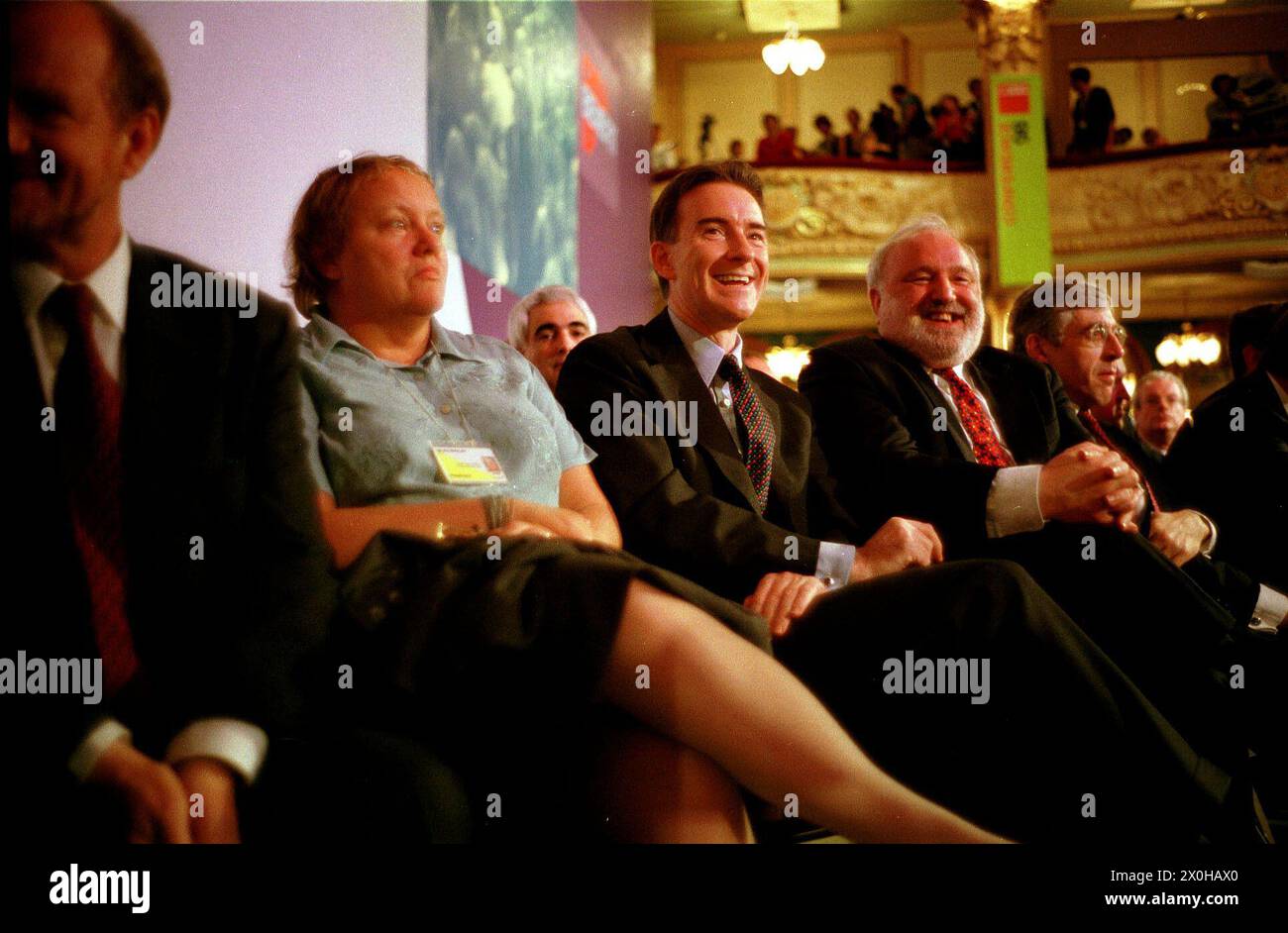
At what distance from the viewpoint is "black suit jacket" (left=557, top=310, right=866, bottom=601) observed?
5.05ft

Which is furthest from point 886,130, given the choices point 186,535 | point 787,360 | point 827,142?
point 186,535

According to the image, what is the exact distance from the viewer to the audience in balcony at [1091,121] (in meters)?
9.11

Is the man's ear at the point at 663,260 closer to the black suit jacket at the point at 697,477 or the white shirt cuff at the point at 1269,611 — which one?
the black suit jacket at the point at 697,477

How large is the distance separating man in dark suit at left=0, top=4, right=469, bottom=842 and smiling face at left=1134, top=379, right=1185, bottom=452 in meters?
3.47

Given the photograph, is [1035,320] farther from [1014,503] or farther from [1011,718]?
[1011,718]

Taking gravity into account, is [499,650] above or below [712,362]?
below

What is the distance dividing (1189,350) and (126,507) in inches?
376

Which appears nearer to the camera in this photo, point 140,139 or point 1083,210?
point 140,139

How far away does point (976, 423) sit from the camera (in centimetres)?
202
